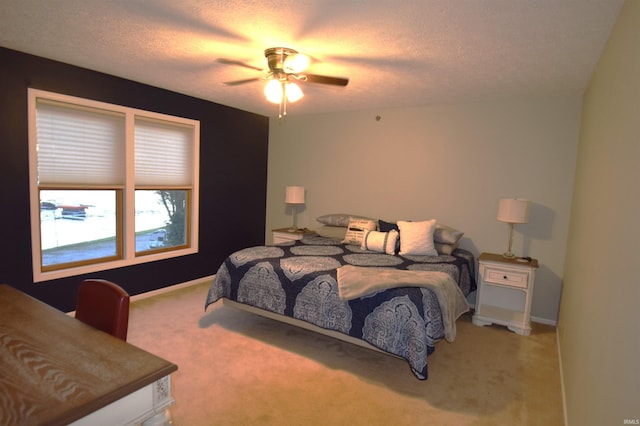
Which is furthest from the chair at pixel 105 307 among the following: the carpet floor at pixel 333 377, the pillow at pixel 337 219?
the pillow at pixel 337 219

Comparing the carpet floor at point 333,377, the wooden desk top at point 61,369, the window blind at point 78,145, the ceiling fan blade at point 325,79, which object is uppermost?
the ceiling fan blade at point 325,79

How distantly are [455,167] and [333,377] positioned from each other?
113 inches

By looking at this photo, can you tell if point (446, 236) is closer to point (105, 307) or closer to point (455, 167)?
point (455, 167)

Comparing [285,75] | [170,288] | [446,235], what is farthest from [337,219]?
[285,75]

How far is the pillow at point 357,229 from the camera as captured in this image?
4.30m

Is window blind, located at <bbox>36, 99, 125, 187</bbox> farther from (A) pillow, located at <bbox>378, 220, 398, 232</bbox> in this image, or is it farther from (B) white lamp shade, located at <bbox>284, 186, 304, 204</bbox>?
(A) pillow, located at <bbox>378, 220, 398, 232</bbox>

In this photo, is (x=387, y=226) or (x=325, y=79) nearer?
(x=325, y=79)

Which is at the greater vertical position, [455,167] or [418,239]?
[455,167]

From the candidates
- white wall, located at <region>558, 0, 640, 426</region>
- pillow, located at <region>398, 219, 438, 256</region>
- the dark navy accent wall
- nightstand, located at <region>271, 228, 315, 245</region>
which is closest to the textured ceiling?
the dark navy accent wall

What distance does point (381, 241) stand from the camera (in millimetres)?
4000

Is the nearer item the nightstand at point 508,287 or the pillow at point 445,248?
the nightstand at point 508,287

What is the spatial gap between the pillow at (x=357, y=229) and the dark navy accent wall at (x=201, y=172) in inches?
73.1

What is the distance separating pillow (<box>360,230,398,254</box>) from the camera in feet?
13.0

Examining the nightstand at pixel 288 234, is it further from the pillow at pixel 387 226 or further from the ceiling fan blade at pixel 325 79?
the ceiling fan blade at pixel 325 79
